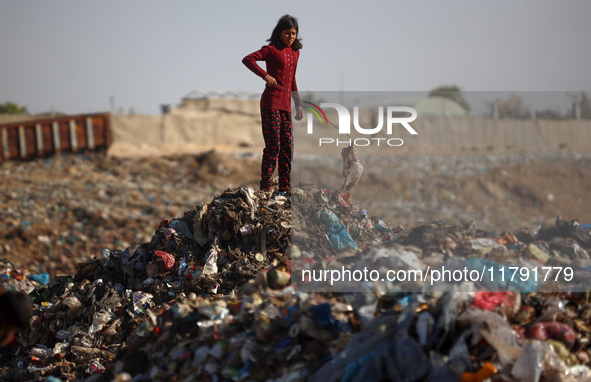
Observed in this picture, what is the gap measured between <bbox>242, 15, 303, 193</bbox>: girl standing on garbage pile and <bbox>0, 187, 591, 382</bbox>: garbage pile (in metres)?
0.38

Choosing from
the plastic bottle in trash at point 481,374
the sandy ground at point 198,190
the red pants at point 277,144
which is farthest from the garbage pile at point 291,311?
the sandy ground at point 198,190

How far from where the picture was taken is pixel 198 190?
13047mm

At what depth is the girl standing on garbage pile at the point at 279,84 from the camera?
12.1ft

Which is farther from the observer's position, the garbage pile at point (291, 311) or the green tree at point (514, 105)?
the green tree at point (514, 105)

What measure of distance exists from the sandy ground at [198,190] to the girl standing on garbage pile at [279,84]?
18.6ft

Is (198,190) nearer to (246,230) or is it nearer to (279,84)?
(246,230)

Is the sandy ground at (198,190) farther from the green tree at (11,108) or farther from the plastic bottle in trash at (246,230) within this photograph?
the green tree at (11,108)

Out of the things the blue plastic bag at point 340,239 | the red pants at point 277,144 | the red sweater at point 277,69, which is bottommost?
the blue plastic bag at point 340,239

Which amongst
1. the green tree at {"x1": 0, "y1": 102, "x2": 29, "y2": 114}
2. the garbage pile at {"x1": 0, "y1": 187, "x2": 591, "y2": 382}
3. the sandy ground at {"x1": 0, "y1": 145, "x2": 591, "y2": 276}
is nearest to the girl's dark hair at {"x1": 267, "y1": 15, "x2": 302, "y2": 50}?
the garbage pile at {"x1": 0, "y1": 187, "x2": 591, "y2": 382}

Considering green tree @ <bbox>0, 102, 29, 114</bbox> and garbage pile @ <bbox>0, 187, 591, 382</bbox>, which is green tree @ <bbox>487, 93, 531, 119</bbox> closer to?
garbage pile @ <bbox>0, 187, 591, 382</bbox>

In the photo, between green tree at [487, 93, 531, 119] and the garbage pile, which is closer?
the garbage pile

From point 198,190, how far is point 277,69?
9618 millimetres

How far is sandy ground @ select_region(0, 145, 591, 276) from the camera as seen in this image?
9.35 metres

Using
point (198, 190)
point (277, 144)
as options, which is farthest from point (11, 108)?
point (277, 144)
